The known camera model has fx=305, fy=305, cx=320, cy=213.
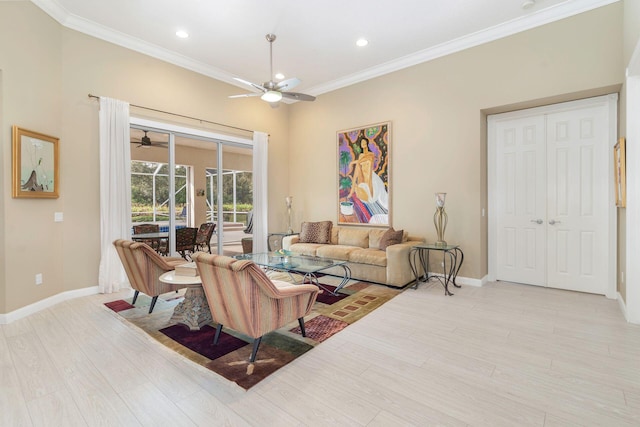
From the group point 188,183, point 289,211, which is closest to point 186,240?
point 188,183

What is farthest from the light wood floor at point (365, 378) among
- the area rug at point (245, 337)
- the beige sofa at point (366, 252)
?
the beige sofa at point (366, 252)

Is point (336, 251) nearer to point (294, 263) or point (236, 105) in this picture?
point (294, 263)

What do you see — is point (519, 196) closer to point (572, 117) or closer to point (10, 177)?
point (572, 117)

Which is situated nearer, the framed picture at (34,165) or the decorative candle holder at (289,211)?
the framed picture at (34,165)

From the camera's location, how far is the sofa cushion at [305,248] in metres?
5.68

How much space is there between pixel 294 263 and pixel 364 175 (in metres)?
2.62

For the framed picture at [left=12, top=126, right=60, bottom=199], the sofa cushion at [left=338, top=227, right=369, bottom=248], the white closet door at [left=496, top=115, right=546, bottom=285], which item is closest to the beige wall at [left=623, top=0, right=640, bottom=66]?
the white closet door at [left=496, top=115, right=546, bottom=285]

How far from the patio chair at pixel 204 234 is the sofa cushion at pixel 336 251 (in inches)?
85.1

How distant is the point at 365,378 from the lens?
7.64ft

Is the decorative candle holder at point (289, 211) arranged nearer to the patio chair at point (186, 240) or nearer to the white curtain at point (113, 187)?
the patio chair at point (186, 240)

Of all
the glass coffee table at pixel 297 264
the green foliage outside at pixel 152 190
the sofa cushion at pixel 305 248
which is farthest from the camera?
the sofa cushion at pixel 305 248

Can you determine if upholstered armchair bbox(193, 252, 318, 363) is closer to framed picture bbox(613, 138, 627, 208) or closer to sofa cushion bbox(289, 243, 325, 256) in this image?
sofa cushion bbox(289, 243, 325, 256)

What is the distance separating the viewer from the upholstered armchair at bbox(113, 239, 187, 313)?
3.45 m

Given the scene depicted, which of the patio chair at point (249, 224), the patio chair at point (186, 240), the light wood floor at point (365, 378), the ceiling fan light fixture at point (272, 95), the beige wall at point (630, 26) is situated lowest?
the light wood floor at point (365, 378)
